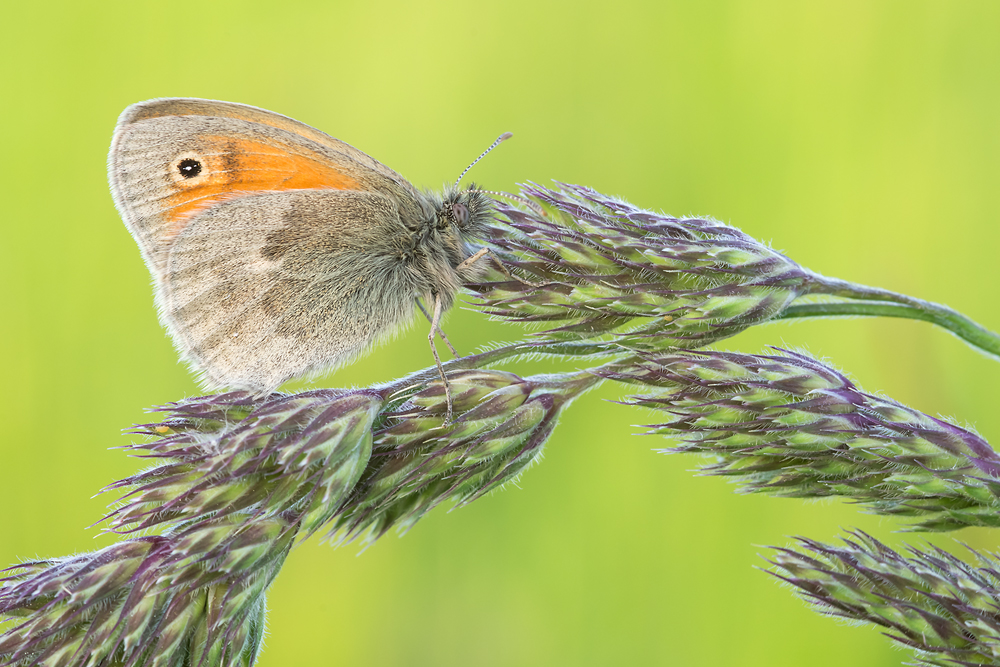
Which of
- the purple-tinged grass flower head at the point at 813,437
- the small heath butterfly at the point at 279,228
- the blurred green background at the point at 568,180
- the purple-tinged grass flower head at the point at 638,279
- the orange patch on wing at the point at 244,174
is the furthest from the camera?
the blurred green background at the point at 568,180

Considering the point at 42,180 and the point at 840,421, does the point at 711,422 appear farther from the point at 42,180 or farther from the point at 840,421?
the point at 42,180

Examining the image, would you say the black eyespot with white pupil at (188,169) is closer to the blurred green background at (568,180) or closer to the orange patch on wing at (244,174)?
the orange patch on wing at (244,174)

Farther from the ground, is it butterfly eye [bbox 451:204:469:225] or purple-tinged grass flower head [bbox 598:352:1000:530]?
butterfly eye [bbox 451:204:469:225]

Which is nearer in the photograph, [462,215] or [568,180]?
[462,215]

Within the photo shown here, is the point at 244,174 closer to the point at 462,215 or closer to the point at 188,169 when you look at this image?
the point at 188,169

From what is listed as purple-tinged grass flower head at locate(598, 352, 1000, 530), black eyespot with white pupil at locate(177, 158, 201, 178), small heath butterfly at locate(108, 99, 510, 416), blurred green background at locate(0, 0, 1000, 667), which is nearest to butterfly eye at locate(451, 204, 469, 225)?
small heath butterfly at locate(108, 99, 510, 416)

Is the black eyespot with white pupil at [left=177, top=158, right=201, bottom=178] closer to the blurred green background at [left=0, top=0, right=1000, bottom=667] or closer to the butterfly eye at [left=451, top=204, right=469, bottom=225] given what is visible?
the butterfly eye at [left=451, top=204, right=469, bottom=225]

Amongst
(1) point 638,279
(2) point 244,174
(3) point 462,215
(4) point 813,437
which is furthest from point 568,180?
(4) point 813,437

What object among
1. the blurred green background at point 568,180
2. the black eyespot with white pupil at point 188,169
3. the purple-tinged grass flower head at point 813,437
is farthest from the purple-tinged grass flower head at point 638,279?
the black eyespot with white pupil at point 188,169
